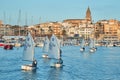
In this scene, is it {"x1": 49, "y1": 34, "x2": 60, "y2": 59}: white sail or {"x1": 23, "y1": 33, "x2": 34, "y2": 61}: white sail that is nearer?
{"x1": 23, "y1": 33, "x2": 34, "y2": 61}: white sail

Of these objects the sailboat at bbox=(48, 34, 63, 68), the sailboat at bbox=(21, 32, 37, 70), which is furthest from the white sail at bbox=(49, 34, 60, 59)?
the sailboat at bbox=(21, 32, 37, 70)

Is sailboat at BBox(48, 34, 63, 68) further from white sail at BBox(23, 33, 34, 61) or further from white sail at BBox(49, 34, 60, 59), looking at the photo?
white sail at BBox(23, 33, 34, 61)

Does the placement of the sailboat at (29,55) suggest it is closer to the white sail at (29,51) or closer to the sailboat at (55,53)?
the white sail at (29,51)

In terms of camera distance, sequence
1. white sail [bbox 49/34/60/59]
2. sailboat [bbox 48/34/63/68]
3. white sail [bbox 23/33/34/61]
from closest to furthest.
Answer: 1. white sail [bbox 23/33/34/61]
2. sailboat [bbox 48/34/63/68]
3. white sail [bbox 49/34/60/59]

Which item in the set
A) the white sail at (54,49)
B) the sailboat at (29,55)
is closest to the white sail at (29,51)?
the sailboat at (29,55)

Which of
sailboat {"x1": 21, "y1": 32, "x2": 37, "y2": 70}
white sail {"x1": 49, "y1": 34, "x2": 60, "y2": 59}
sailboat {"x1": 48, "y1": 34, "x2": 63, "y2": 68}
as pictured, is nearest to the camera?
sailboat {"x1": 21, "y1": 32, "x2": 37, "y2": 70}

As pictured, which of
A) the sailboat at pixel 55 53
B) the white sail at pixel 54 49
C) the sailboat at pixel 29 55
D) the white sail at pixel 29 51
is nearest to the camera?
the sailboat at pixel 29 55

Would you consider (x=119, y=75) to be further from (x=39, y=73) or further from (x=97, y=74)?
(x=39, y=73)

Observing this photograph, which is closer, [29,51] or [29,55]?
[29,55]

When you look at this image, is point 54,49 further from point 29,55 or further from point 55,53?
point 29,55

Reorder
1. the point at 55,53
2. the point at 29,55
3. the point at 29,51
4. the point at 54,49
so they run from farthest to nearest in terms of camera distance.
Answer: the point at 54,49 → the point at 55,53 → the point at 29,51 → the point at 29,55

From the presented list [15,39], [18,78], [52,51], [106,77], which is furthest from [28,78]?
[15,39]

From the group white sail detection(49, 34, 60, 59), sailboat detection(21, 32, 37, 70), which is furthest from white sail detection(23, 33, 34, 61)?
white sail detection(49, 34, 60, 59)

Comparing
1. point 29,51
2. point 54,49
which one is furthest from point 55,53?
point 29,51
